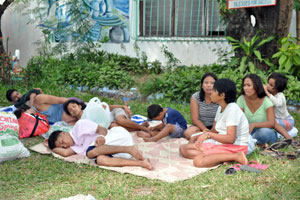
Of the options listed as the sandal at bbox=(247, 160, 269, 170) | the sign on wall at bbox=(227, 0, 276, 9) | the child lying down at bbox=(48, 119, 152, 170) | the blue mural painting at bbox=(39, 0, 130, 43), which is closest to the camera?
the sandal at bbox=(247, 160, 269, 170)

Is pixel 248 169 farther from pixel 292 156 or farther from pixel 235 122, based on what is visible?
pixel 292 156

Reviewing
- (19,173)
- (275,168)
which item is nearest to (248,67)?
(275,168)

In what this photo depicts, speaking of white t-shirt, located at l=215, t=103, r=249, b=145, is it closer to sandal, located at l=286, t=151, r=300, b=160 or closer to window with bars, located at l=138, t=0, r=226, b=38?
sandal, located at l=286, t=151, r=300, b=160

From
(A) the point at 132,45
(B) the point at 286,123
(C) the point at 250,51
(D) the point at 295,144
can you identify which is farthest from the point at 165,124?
(A) the point at 132,45

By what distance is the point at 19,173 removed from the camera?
4.21m

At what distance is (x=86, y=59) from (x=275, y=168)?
279 inches

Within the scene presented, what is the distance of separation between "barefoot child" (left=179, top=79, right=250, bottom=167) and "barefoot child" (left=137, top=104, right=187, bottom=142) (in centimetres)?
106

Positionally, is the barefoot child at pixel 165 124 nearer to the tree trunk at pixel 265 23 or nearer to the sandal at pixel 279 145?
the sandal at pixel 279 145

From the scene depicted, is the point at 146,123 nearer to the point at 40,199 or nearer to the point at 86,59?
the point at 40,199

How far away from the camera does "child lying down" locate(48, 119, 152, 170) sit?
4236 millimetres

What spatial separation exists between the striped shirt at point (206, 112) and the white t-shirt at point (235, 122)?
98 centimetres

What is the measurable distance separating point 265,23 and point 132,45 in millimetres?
3976

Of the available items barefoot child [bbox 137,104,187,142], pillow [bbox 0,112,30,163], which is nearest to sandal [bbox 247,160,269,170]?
barefoot child [bbox 137,104,187,142]

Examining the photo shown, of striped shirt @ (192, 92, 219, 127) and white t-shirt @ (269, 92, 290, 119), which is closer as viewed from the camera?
white t-shirt @ (269, 92, 290, 119)
